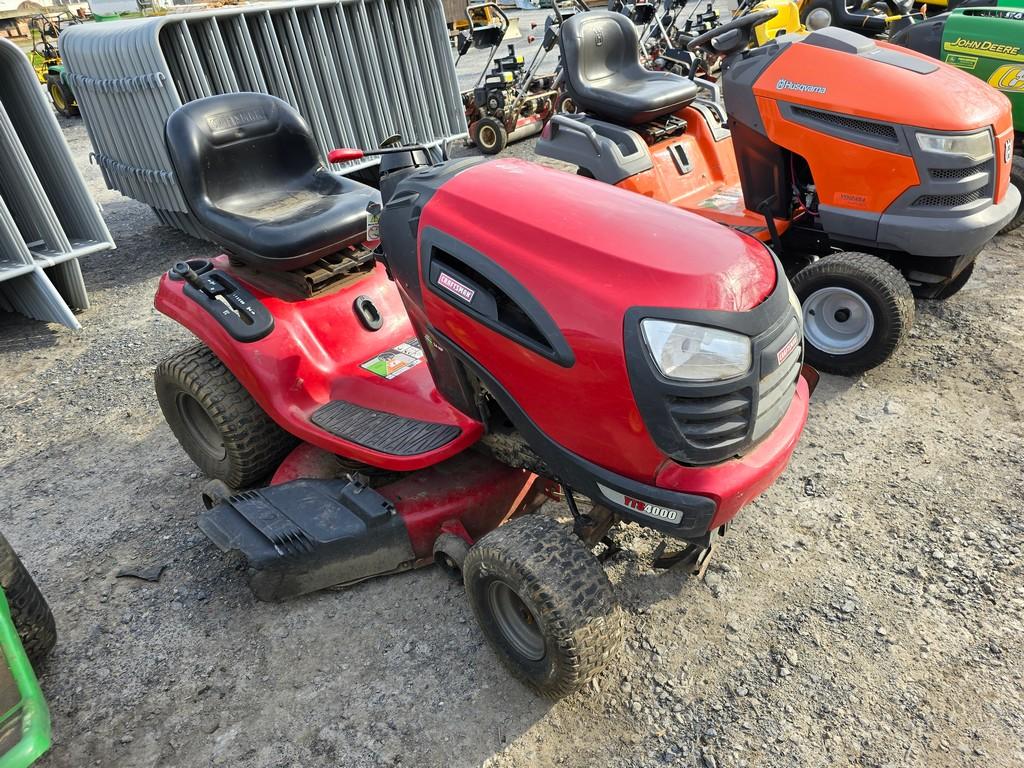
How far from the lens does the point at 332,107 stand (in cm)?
604

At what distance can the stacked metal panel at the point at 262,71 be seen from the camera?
5.15 m

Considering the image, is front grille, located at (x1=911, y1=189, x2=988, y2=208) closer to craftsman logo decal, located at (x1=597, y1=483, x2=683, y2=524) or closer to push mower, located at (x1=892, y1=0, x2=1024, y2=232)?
push mower, located at (x1=892, y1=0, x2=1024, y2=232)

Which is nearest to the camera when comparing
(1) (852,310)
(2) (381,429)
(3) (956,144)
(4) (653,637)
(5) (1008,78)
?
(4) (653,637)

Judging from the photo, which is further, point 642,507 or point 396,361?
point 396,361

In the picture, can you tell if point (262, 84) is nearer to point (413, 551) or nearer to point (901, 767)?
point (413, 551)

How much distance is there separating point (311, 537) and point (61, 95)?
41.1 feet

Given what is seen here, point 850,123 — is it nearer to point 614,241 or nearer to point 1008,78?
point 1008,78

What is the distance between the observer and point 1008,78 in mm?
4168

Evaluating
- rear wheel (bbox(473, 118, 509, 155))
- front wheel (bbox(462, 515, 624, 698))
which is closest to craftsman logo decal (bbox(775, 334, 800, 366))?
front wheel (bbox(462, 515, 624, 698))

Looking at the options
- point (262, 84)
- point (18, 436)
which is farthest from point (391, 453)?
point (262, 84)

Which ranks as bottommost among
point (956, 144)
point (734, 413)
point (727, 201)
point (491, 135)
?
point (491, 135)

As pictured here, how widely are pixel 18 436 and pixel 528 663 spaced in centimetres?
283

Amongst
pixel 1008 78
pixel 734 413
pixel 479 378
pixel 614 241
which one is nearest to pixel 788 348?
pixel 734 413

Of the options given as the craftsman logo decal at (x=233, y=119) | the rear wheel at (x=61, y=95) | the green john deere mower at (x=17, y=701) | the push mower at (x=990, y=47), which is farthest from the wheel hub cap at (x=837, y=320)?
the rear wheel at (x=61, y=95)
